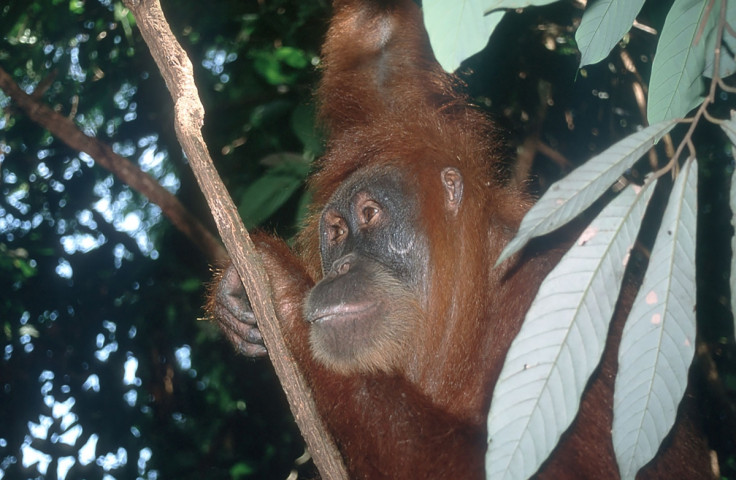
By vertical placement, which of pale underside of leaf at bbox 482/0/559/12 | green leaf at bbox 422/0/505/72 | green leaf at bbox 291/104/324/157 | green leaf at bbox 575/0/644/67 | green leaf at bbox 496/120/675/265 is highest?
pale underside of leaf at bbox 482/0/559/12

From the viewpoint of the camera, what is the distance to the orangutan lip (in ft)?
9.97

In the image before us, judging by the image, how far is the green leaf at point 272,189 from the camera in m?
3.92

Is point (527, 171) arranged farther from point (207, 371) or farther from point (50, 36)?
point (50, 36)

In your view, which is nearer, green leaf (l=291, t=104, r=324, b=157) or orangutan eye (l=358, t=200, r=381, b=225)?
orangutan eye (l=358, t=200, r=381, b=225)

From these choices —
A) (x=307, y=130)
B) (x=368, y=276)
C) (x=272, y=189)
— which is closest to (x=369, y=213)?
(x=368, y=276)

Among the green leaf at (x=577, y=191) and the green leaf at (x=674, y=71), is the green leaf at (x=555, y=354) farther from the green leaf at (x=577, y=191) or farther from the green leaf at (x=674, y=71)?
the green leaf at (x=674, y=71)

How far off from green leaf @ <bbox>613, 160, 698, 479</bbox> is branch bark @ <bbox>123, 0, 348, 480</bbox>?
0.90m

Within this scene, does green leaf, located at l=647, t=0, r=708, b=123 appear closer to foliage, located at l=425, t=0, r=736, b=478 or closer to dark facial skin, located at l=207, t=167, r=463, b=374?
foliage, located at l=425, t=0, r=736, b=478

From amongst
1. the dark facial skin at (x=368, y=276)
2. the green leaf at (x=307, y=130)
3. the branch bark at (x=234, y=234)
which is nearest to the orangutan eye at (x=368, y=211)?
the dark facial skin at (x=368, y=276)

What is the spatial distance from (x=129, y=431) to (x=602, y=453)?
3880 millimetres

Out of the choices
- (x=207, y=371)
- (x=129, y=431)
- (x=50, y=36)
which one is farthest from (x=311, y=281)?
(x=50, y=36)

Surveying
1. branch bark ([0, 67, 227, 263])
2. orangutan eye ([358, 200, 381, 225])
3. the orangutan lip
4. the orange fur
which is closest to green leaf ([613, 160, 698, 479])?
the orange fur

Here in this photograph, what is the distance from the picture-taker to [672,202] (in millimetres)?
1480

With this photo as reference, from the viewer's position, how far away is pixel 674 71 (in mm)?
1779
